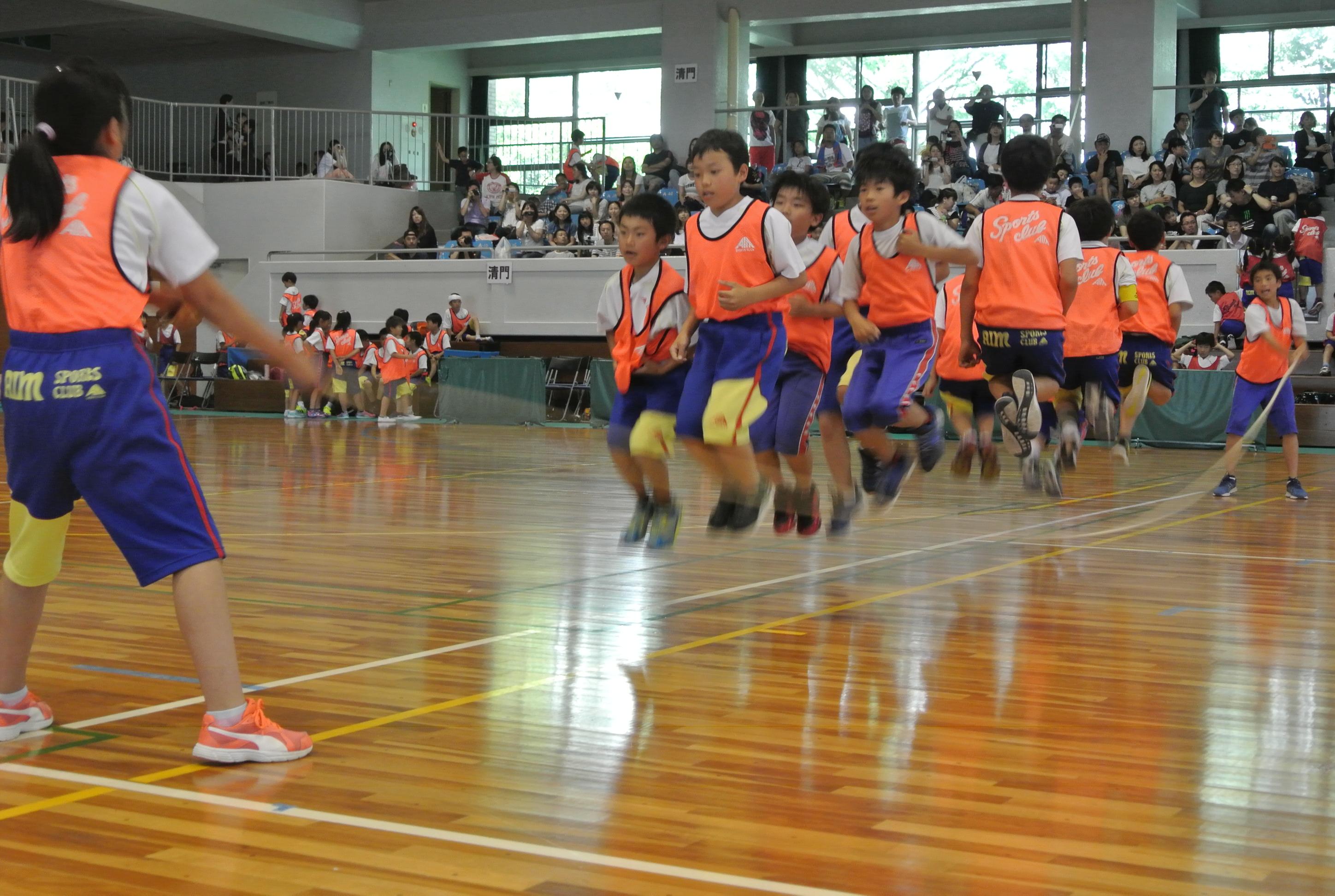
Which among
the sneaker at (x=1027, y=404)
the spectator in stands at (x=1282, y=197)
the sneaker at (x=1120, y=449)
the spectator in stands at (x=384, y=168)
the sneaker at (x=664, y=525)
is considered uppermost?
the spectator in stands at (x=384, y=168)

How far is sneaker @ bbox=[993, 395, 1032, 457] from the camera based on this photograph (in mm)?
6895

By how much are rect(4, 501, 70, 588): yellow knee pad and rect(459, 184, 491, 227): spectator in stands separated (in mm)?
22371

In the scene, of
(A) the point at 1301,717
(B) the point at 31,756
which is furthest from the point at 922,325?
(B) the point at 31,756

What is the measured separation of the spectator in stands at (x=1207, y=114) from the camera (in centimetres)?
2189

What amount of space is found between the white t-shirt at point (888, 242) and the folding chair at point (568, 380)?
14.4 meters

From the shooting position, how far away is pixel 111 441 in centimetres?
340

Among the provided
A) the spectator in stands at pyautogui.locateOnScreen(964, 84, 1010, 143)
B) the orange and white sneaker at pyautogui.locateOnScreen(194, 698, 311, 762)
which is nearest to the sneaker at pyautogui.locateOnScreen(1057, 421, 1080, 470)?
the orange and white sneaker at pyautogui.locateOnScreen(194, 698, 311, 762)

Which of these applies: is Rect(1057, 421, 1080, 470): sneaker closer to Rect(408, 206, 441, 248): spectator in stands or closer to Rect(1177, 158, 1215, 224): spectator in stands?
Rect(1177, 158, 1215, 224): spectator in stands

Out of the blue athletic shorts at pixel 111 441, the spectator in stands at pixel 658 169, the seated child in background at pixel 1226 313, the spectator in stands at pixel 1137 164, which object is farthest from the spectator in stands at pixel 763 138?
the blue athletic shorts at pixel 111 441

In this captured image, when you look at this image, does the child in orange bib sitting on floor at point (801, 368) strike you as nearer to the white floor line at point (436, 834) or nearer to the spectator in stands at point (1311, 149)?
the white floor line at point (436, 834)

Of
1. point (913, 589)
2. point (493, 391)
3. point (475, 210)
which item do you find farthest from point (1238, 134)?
point (913, 589)

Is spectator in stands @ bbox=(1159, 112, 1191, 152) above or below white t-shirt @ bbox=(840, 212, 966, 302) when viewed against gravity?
above

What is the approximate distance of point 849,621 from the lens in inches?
224

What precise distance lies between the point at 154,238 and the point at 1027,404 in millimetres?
4491
